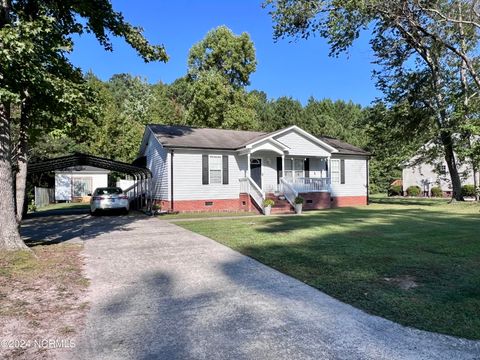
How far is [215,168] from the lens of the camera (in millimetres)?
20516

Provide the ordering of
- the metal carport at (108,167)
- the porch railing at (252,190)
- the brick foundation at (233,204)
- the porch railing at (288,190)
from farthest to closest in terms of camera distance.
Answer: the porch railing at (288,190) → the brick foundation at (233,204) → the porch railing at (252,190) → the metal carport at (108,167)

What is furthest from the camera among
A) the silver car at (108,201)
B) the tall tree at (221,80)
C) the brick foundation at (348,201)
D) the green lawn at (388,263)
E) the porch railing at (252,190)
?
the tall tree at (221,80)

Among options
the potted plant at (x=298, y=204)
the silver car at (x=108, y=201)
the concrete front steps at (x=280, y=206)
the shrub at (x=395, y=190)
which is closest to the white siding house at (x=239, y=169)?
the concrete front steps at (x=280, y=206)

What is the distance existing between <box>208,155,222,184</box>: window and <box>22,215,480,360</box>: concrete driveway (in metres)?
13.0

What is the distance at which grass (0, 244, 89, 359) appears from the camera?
13.3 feet

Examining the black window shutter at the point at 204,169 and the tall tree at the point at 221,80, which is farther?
the tall tree at the point at 221,80

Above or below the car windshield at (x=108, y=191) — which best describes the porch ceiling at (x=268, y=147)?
above

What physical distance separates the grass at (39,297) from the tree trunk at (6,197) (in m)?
0.32

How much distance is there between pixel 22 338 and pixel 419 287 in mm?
5285

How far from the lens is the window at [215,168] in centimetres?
2044

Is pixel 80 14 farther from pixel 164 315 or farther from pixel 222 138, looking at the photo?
pixel 222 138

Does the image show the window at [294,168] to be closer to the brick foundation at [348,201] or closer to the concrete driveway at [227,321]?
the brick foundation at [348,201]

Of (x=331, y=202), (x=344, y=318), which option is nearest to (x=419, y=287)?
(x=344, y=318)

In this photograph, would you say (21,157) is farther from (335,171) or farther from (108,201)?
(335,171)
